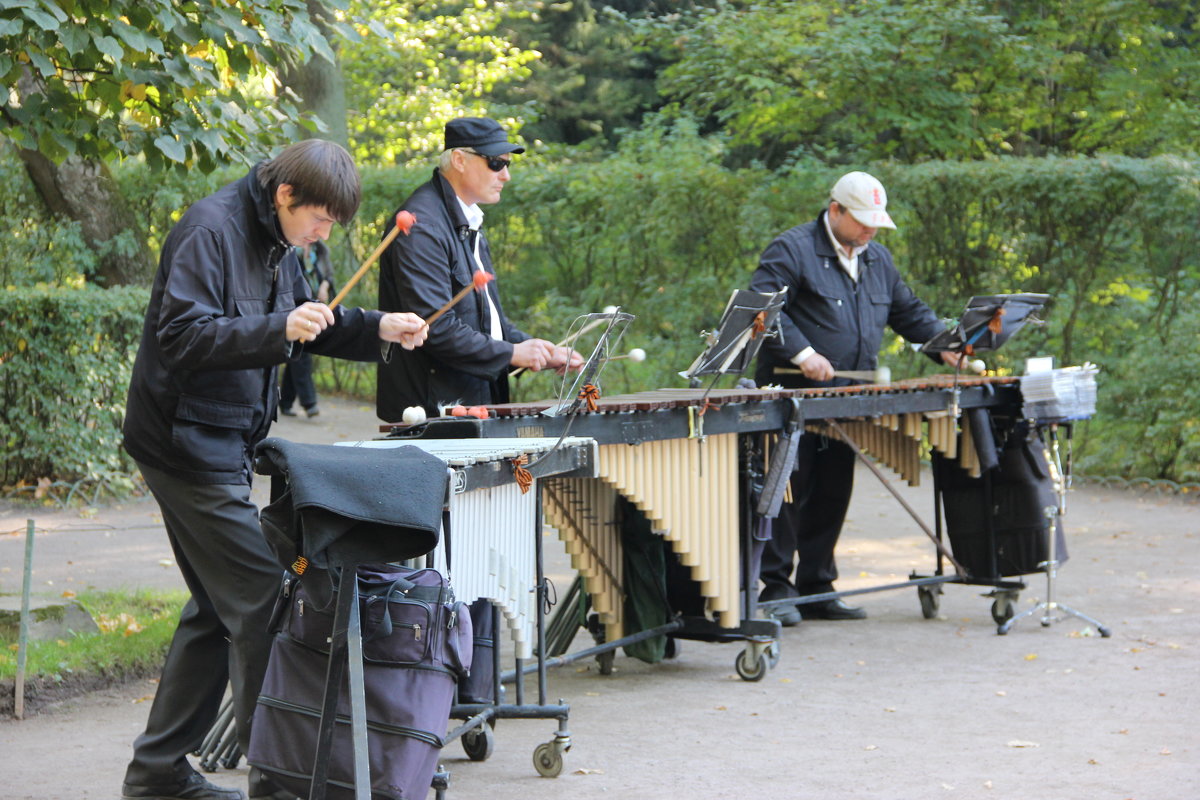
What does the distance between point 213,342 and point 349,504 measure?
67 cm

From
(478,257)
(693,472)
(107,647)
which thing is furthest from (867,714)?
(107,647)

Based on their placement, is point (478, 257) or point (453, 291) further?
point (478, 257)

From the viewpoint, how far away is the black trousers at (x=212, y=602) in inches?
154

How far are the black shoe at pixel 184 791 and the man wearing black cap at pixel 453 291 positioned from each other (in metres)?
1.43

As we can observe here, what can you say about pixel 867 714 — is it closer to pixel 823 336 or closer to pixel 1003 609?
pixel 1003 609

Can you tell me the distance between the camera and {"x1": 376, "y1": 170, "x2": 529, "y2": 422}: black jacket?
4941 mm

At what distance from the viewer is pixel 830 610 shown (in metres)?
7.14

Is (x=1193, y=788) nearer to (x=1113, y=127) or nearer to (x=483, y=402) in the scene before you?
(x=483, y=402)

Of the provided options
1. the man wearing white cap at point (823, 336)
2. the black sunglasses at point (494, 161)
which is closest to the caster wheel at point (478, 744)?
the black sunglasses at point (494, 161)

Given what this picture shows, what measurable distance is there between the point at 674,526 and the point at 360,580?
1.94 meters

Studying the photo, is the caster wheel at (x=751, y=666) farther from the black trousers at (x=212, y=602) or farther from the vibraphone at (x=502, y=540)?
the black trousers at (x=212, y=602)

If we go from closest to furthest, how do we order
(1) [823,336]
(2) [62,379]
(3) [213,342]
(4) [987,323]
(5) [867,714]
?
(3) [213,342], (5) [867,714], (4) [987,323], (1) [823,336], (2) [62,379]

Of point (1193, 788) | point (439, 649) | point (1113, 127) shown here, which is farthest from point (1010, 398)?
point (1113, 127)

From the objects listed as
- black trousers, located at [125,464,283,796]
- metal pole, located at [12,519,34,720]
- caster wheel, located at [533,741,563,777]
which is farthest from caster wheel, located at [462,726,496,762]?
metal pole, located at [12,519,34,720]
